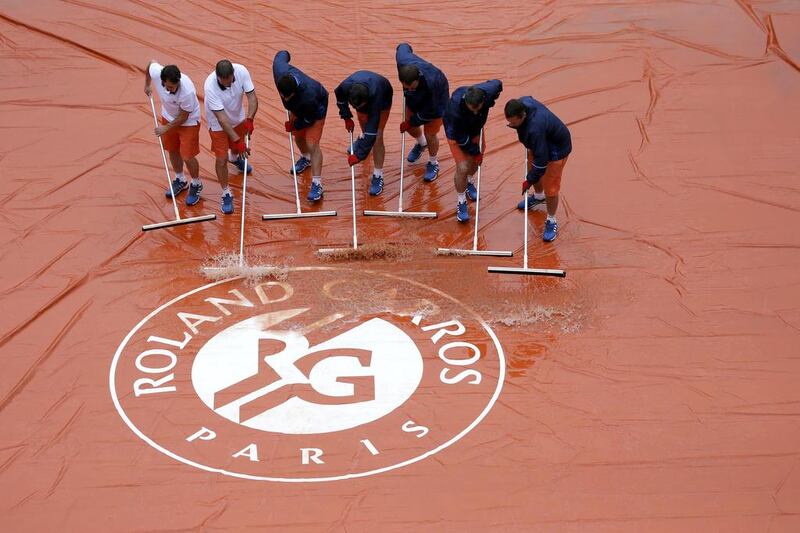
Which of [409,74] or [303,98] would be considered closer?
[409,74]

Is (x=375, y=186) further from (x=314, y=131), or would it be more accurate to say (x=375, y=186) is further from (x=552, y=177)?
(x=552, y=177)

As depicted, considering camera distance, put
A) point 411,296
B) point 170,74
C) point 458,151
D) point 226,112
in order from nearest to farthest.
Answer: point 411,296
point 170,74
point 458,151
point 226,112

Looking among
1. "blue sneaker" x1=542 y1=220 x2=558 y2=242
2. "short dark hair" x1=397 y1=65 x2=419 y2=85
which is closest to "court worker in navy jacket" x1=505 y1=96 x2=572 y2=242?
"blue sneaker" x1=542 y1=220 x2=558 y2=242

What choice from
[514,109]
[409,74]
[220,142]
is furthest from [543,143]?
[220,142]

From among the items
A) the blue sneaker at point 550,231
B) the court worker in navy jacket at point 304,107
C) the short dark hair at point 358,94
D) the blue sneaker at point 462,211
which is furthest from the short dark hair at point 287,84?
the blue sneaker at point 550,231

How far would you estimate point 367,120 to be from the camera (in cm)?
789

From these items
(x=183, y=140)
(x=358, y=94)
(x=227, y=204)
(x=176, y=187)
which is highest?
(x=358, y=94)

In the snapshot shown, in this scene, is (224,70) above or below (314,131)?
above

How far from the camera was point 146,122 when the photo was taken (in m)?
9.09

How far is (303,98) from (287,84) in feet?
0.96

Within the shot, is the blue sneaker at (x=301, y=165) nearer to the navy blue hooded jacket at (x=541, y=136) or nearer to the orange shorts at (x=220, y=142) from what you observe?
the orange shorts at (x=220, y=142)

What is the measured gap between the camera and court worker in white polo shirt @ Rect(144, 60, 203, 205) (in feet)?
24.6

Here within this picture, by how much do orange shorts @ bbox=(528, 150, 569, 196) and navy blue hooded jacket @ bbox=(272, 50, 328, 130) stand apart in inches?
70.2

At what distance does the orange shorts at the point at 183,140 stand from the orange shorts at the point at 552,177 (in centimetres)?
270
